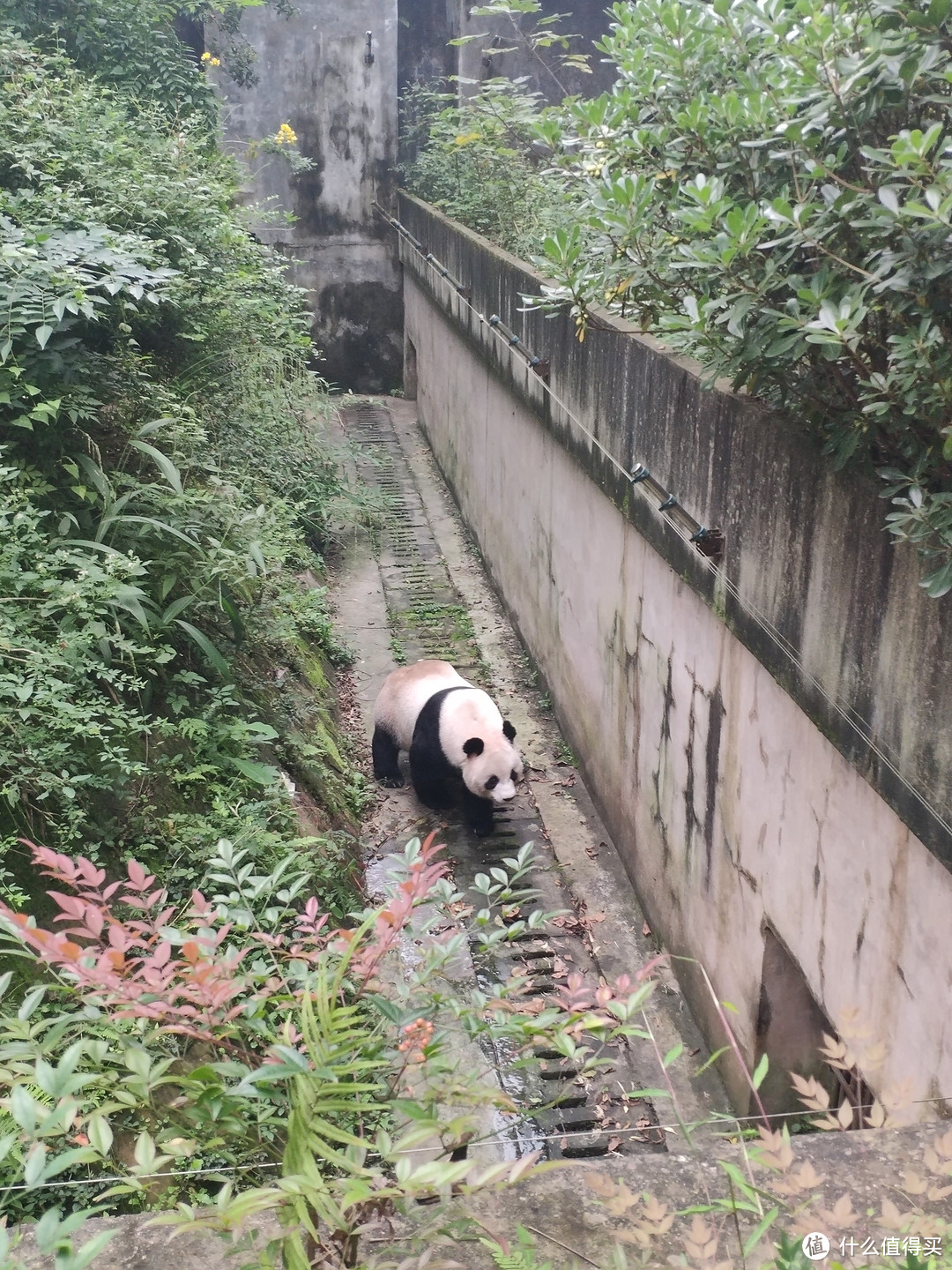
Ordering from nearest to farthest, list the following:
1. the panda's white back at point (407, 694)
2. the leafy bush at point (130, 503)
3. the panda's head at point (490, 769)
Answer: the leafy bush at point (130, 503) → the panda's head at point (490, 769) → the panda's white back at point (407, 694)

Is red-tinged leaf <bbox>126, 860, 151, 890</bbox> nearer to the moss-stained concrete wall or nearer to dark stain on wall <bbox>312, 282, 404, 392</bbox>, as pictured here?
the moss-stained concrete wall

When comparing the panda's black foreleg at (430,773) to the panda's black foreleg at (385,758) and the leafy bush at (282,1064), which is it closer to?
the panda's black foreleg at (385,758)

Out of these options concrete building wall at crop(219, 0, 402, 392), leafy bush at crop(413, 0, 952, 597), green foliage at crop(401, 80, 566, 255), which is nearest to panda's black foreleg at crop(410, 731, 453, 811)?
leafy bush at crop(413, 0, 952, 597)

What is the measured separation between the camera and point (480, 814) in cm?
615

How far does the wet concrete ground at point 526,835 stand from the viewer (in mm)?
4223

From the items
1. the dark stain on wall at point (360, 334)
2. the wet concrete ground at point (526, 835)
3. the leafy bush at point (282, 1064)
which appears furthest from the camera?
the dark stain on wall at point (360, 334)

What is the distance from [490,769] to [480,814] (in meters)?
0.32

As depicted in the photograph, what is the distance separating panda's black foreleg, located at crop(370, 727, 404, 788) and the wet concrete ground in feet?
0.43

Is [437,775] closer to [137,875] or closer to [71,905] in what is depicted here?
[137,875]

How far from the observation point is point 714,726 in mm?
4324

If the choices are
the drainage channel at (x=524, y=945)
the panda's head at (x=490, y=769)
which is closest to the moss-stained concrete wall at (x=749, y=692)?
the drainage channel at (x=524, y=945)

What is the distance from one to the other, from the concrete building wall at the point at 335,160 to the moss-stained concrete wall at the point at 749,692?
8303mm

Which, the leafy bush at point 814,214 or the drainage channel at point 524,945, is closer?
the leafy bush at point 814,214

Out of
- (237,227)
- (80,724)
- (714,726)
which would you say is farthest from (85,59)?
(714,726)
